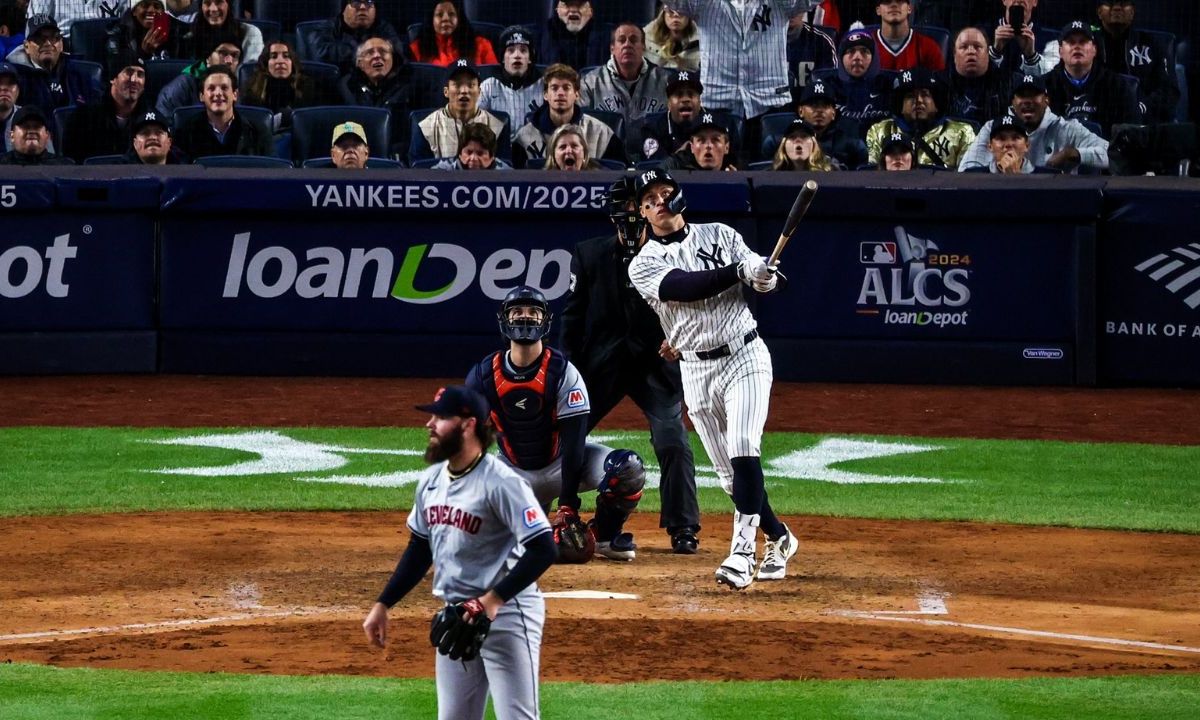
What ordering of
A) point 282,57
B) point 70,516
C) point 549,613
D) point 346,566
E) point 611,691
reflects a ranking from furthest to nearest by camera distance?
point 282,57 < point 70,516 < point 346,566 < point 549,613 < point 611,691

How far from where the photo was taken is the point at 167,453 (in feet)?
41.9

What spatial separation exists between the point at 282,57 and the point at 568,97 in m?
2.82

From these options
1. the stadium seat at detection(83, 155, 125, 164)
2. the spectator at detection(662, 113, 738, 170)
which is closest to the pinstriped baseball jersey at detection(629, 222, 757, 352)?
the spectator at detection(662, 113, 738, 170)

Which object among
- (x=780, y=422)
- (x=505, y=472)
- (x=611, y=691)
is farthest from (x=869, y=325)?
(x=505, y=472)

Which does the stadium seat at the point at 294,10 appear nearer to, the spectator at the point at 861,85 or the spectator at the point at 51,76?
the spectator at the point at 51,76

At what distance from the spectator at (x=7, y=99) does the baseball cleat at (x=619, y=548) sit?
28.1 feet

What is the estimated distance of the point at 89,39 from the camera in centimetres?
1791

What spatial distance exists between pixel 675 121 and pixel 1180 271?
4314mm

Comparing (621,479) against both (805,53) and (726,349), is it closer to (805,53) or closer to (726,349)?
(726,349)

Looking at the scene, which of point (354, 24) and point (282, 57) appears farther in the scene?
point (354, 24)

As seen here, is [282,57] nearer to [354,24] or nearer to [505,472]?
[354,24]

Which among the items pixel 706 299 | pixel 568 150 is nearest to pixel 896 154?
pixel 568 150

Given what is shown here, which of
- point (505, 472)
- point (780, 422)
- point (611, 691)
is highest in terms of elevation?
point (505, 472)

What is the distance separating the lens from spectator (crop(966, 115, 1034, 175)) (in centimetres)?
1505
